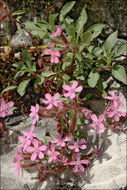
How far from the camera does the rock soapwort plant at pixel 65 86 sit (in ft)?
7.11

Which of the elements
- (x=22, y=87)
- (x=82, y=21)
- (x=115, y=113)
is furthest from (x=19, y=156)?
(x=82, y=21)

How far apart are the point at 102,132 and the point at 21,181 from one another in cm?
113

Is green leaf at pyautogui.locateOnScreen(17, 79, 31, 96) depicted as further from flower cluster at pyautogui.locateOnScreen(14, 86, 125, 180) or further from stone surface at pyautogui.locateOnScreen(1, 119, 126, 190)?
stone surface at pyautogui.locateOnScreen(1, 119, 126, 190)

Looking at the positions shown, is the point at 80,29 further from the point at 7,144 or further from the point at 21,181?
the point at 21,181

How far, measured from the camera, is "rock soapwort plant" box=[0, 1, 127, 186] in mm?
2166

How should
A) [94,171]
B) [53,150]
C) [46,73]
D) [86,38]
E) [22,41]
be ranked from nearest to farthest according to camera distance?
[86,38] < [53,150] < [46,73] < [94,171] < [22,41]

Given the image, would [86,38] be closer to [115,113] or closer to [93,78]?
[93,78]

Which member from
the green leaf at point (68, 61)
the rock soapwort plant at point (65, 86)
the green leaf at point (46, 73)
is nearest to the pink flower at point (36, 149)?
the rock soapwort plant at point (65, 86)

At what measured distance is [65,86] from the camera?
2.14 meters

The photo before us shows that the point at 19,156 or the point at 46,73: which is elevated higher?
the point at 46,73

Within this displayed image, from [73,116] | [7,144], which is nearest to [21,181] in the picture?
[7,144]

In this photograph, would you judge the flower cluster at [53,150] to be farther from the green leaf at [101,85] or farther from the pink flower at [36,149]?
the green leaf at [101,85]

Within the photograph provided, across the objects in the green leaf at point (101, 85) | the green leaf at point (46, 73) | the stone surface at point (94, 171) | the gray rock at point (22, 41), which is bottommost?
the stone surface at point (94, 171)

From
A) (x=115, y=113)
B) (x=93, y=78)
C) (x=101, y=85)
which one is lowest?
(x=115, y=113)
